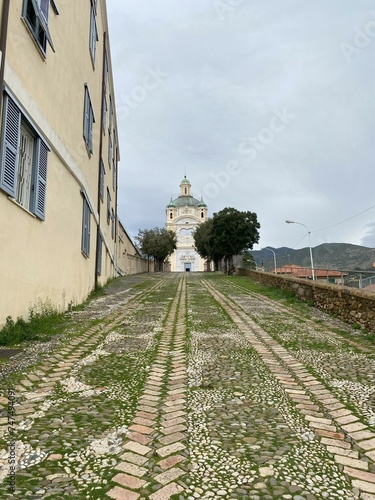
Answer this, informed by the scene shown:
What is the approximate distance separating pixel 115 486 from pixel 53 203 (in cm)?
672

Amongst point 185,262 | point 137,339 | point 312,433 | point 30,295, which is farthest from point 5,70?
point 185,262

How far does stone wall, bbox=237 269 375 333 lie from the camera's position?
7.78m

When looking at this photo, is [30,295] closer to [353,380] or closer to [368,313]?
[353,380]

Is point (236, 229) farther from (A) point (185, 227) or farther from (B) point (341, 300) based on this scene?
(A) point (185, 227)

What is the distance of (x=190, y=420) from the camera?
313 centimetres

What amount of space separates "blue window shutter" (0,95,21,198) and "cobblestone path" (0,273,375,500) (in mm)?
2515

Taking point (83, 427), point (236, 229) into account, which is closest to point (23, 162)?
point (83, 427)

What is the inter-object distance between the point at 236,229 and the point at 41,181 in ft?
93.8

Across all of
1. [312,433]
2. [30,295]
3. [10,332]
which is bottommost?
[312,433]

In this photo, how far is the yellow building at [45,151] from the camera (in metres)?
5.49

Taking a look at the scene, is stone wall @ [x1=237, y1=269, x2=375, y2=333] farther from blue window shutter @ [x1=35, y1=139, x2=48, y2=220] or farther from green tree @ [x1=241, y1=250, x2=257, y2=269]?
green tree @ [x1=241, y1=250, x2=257, y2=269]

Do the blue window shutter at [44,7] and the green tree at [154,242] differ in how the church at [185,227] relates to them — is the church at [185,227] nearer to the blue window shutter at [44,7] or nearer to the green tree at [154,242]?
the green tree at [154,242]

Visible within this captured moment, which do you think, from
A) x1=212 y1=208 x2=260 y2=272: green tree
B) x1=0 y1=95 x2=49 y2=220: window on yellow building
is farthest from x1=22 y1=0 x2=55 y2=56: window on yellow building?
x1=212 y1=208 x2=260 y2=272: green tree

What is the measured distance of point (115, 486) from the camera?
2170 mm
